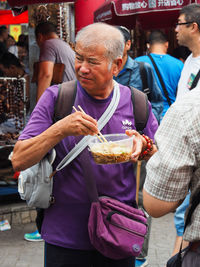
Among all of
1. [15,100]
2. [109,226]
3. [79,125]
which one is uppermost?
[79,125]

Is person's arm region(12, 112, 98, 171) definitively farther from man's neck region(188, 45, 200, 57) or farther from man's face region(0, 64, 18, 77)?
man's face region(0, 64, 18, 77)

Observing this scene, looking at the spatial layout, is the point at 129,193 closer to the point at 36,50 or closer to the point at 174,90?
the point at 174,90

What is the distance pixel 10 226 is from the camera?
566cm

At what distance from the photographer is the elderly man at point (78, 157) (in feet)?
7.22

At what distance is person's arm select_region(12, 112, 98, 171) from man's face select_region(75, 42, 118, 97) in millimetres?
246

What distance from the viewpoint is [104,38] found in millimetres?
2207

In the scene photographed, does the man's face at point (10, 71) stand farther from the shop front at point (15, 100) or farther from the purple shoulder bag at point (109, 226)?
the purple shoulder bag at point (109, 226)

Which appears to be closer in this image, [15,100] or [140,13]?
[15,100]

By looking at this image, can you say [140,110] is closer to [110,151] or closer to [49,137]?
[110,151]

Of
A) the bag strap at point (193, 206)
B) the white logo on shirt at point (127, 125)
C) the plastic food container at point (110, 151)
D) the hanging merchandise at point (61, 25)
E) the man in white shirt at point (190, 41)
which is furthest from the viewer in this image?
the hanging merchandise at point (61, 25)

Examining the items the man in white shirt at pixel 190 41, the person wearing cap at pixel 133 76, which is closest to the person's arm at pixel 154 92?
the person wearing cap at pixel 133 76

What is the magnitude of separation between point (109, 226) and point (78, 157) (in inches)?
14.8

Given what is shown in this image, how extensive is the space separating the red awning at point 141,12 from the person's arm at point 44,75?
1.83 m

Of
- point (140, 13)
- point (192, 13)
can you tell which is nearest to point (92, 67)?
A: point (192, 13)
